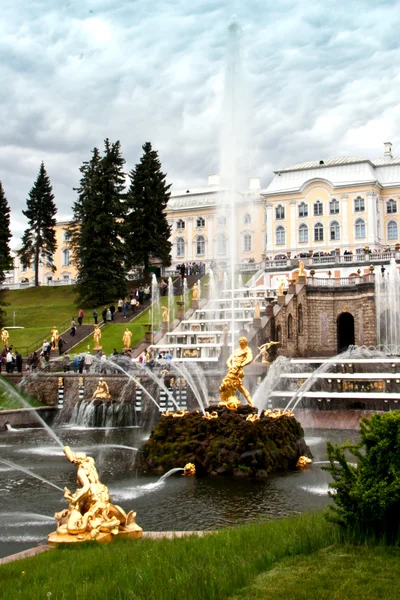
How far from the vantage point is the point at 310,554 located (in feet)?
23.8

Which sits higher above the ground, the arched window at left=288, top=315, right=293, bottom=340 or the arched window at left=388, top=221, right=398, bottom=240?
the arched window at left=388, top=221, right=398, bottom=240

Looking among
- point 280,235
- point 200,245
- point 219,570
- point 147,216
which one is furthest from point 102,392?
point 200,245

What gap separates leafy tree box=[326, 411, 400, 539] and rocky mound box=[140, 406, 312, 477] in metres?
7.08

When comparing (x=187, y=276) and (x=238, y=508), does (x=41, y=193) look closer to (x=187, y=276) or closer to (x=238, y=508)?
(x=187, y=276)

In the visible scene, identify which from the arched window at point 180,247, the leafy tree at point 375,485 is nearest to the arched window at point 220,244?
the arched window at point 180,247

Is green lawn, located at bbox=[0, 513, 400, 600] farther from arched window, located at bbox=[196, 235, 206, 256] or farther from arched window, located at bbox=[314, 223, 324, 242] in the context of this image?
arched window, located at bbox=[196, 235, 206, 256]

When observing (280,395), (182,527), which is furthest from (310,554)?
(280,395)

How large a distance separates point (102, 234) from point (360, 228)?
90.9 feet

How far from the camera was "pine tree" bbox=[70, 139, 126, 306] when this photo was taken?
5284cm

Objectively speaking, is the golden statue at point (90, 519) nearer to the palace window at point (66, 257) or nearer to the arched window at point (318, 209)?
the arched window at point (318, 209)

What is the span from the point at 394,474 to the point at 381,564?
92 cm

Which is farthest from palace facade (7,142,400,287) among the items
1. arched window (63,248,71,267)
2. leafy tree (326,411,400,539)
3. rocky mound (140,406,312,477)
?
leafy tree (326,411,400,539)

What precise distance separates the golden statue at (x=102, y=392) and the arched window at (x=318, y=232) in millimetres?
46402

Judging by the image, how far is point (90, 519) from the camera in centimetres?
855
